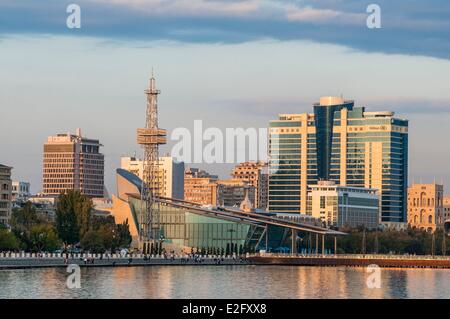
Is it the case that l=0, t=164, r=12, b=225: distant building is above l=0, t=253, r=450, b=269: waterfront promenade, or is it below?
above

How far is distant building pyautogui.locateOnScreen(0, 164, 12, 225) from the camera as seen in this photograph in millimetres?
192875

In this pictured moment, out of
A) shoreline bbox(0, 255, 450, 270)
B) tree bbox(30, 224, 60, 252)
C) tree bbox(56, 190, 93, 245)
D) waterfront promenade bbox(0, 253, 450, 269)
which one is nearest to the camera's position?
shoreline bbox(0, 255, 450, 270)

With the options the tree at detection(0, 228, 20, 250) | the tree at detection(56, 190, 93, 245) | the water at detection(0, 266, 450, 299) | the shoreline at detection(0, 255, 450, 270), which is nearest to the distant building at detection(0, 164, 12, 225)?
the tree at detection(56, 190, 93, 245)

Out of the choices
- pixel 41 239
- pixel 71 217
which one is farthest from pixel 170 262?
pixel 41 239

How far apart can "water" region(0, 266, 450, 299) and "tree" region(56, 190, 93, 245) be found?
30923 mm

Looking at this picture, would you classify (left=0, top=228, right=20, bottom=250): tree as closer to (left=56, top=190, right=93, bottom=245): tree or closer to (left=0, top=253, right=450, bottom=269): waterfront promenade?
(left=0, top=253, right=450, bottom=269): waterfront promenade

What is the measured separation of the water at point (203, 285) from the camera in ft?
338

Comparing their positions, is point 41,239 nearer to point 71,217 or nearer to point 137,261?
point 71,217

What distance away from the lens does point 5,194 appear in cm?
19412

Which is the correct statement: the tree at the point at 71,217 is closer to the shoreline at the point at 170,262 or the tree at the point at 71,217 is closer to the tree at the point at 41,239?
the tree at the point at 41,239

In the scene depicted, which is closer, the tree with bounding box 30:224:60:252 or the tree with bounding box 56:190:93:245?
the tree with bounding box 30:224:60:252

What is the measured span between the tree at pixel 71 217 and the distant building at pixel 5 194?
1433 cm
